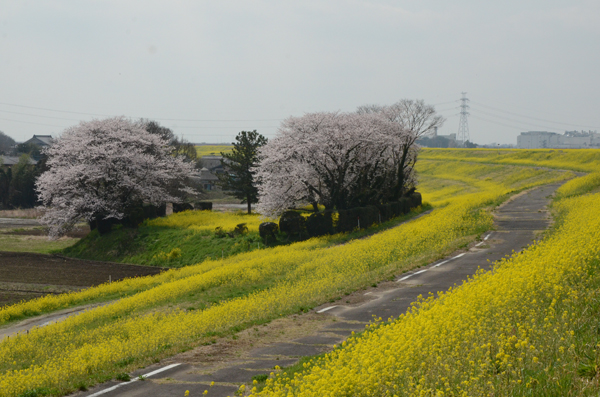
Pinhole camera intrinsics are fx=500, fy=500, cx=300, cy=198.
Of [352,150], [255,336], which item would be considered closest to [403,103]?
[352,150]

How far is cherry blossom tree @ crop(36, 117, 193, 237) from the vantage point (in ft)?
160

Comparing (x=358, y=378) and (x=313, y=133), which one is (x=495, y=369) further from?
(x=313, y=133)

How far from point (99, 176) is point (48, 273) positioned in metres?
15.2

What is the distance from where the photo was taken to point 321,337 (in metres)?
12.1

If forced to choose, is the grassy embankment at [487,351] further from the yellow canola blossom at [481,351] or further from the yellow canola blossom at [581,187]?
→ the yellow canola blossom at [581,187]

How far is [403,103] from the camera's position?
59719 millimetres

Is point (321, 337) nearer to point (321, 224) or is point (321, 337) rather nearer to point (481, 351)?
point (481, 351)

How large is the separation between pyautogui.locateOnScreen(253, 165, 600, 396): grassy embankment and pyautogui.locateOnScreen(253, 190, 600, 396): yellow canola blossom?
0.05ft

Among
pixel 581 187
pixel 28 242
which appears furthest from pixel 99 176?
pixel 581 187

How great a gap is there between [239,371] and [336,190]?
1226 inches

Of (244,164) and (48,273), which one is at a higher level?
(244,164)

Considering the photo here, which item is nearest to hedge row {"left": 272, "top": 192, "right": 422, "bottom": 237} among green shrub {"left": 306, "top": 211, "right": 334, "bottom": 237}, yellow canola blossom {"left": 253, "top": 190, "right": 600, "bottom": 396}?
green shrub {"left": 306, "top": 211, "right": 334, "bottom": 237}

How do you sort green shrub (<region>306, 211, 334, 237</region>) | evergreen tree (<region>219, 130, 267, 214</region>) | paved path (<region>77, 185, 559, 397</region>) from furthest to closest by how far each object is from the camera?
evergreen tree (<region>219, 130, 267, 214</region>), green shrub (<region>306, 211, 334, 237</region>), paved path (<region>77, 185, 559, 397</region>)

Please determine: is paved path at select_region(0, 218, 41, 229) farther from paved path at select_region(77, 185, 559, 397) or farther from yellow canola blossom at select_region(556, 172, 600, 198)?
yellow canola blossom at select_region(556, 172, 600, 198)
